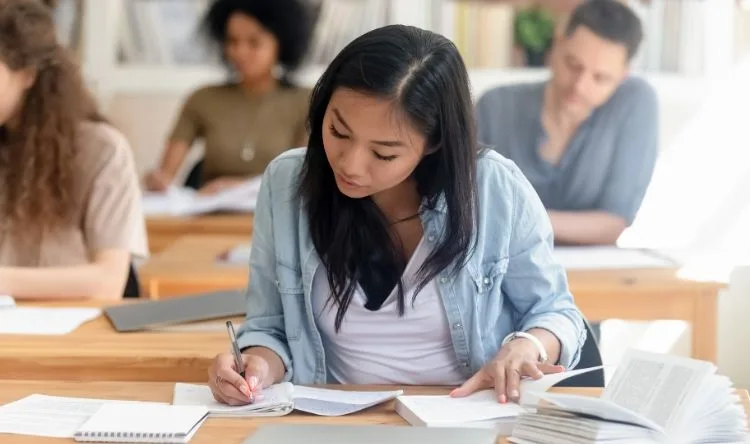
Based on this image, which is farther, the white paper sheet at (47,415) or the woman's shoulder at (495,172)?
the woman's shoulder at (495,172)

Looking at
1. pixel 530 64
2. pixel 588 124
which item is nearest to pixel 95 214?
pixel 588 124

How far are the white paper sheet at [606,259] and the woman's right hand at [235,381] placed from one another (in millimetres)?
1302

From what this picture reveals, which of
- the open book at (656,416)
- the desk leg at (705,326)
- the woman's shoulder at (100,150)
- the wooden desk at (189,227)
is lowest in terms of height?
the desk leg at (705,326)

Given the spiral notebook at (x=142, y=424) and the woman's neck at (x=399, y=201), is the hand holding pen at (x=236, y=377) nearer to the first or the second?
the spiral notebook at (x=142, y=424)

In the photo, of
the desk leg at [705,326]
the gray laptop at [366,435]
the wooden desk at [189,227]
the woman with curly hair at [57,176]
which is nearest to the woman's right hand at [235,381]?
the gray laptop at [366,435]

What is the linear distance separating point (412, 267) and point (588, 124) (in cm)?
178

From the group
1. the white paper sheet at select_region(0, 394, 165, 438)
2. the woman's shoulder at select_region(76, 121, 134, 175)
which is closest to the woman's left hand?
the white paper sheet at select_region(0, 394, 165, 438)

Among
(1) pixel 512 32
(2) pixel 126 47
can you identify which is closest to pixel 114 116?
(2) pixel 126 47

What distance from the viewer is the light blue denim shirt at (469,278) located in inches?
70.7

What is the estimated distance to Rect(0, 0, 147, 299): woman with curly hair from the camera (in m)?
2.46

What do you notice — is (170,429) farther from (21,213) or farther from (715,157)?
(715,157)

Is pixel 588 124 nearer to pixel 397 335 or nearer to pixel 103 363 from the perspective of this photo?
pixel 397 335

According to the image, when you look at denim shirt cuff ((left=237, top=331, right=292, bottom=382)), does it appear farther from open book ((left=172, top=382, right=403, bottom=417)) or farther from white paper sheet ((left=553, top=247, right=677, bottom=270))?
white paper sheet ((left=553, top=247, right=677, bottom=270))

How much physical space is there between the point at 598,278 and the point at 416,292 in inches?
42.9
